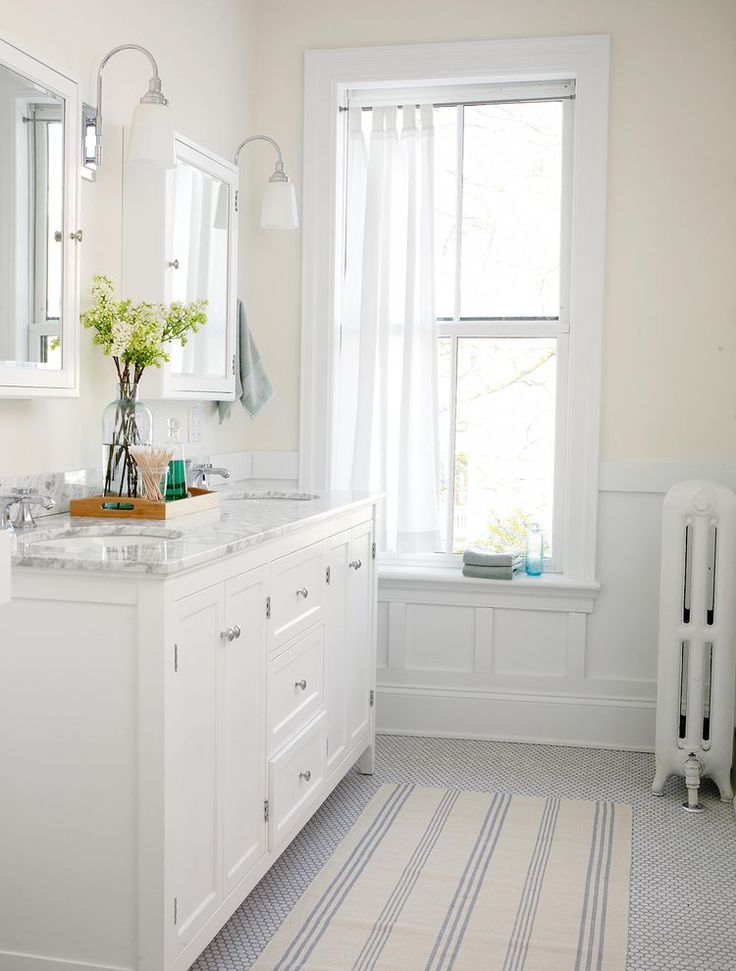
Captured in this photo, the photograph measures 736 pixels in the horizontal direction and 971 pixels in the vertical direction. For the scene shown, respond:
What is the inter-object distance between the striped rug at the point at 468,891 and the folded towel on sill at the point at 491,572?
0.80 m

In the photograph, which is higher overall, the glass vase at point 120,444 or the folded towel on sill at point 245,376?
the folded towel on sill at point 245,376

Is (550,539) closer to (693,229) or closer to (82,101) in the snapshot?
(693,229)

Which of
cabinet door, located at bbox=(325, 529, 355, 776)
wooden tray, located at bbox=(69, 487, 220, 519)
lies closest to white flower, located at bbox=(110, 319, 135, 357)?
wooden tray, located at bbox=(69, 487, 220, 519)

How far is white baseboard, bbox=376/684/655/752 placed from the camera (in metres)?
3.77

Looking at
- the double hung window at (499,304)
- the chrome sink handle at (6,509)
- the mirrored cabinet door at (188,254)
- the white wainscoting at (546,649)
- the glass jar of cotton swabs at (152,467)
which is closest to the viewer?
the chrome sink handle at (6,509)

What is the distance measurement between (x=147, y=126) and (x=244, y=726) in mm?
1453

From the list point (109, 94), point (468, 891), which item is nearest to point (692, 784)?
point (468, 891)

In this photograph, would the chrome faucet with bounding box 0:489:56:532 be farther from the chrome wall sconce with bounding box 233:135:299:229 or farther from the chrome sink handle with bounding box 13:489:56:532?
the chrome wall sconce with bounding box 233:135:299:229

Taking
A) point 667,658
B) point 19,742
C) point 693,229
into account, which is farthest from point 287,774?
point 693,229

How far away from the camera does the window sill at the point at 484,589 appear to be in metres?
3.76

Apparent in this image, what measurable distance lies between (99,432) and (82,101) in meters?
0.82

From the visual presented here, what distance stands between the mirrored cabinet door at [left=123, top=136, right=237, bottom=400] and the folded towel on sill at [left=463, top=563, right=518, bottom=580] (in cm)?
110

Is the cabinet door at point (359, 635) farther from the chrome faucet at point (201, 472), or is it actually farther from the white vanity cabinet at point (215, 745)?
the white vanity cabinet at point (215, 745)

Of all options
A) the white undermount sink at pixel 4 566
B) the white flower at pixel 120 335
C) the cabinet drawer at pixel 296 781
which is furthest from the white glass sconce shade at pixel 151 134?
the white undermount sink at pixel 4 566
